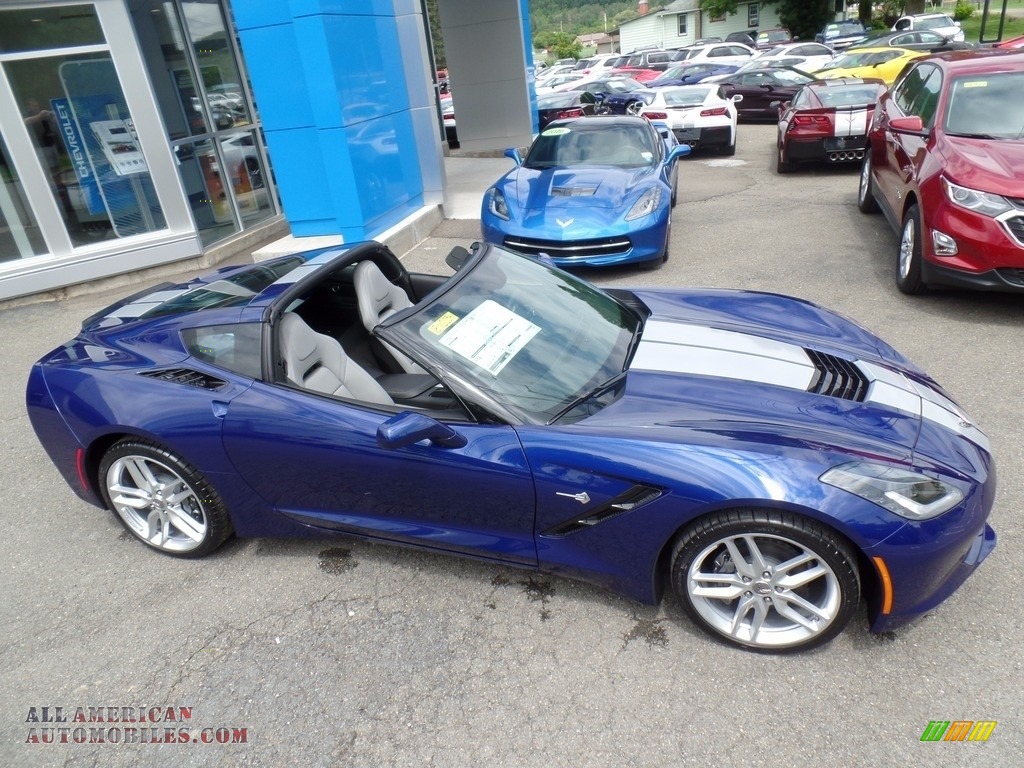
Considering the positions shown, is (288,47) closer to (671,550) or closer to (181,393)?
(181,393)

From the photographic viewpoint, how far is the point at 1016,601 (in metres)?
2.64

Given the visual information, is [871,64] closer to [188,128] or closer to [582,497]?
[188,128]

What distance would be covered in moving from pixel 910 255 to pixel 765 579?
4154mm

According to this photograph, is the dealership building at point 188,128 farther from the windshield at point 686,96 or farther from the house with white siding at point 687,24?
the house with white siding at point 687,24

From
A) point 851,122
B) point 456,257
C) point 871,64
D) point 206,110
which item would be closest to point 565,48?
Answer: point 871,64

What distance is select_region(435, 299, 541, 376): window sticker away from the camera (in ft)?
9.07

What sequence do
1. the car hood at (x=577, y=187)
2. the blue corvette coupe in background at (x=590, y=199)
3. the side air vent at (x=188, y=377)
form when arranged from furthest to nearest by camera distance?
1. the car hood at (x=577, y=187)
2. the blue corvette coupe in background at (x=590, y=199)
3. the side air vent at (x=188, y=377)

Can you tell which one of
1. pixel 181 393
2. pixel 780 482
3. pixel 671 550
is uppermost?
pixel 181 393

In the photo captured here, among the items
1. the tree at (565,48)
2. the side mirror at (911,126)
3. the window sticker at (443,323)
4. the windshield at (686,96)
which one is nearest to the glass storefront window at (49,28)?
the window sticker at (443,323)

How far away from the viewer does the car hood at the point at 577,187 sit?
6723 millimetres

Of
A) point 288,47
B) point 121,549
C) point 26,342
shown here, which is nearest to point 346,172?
point 288,47

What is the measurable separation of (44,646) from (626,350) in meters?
2.72

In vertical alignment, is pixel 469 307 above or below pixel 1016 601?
above

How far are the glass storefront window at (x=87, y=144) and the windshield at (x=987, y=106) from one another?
8083mm
